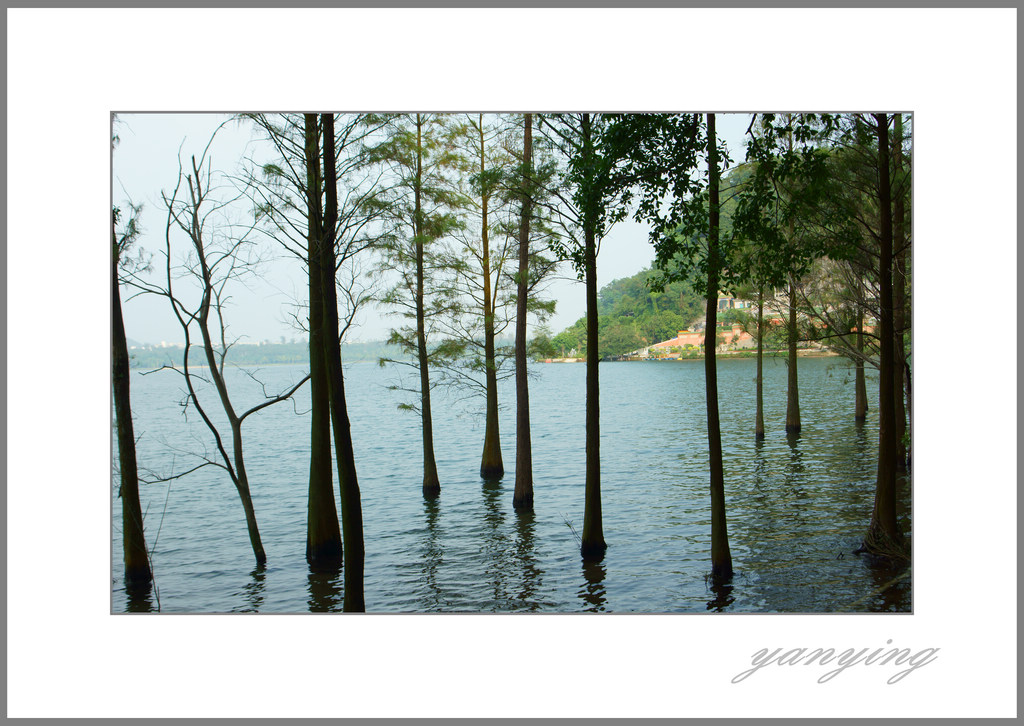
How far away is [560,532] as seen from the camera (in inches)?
434

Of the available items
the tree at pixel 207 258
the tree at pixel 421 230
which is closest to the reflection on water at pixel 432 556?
the tree at pixel 421 230

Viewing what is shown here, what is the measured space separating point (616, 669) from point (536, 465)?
16390 mm

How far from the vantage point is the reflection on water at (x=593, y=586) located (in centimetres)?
721

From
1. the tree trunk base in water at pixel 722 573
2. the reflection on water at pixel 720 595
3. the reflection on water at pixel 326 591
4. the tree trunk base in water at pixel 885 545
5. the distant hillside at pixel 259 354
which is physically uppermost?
the distant hillside at pixel 259 354

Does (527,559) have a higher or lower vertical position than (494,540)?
higher

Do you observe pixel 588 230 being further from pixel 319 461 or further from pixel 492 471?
pixel 492 471

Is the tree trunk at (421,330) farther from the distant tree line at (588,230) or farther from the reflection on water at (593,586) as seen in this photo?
the reflection on water at (593,586)

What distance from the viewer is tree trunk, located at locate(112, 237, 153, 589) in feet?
22.0

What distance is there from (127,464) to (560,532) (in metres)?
6.31

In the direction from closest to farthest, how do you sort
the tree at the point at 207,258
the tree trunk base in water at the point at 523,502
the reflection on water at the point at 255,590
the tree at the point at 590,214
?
1. the tree at the point at 590,214
2. the tree at the point at 207,258
3. the reflection on water at the point at 255,590
4. the tree trunk base in water at the point at 523,502

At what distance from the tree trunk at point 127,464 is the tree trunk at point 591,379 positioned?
14.3 ft

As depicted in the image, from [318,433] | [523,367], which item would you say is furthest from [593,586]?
[523,367]
